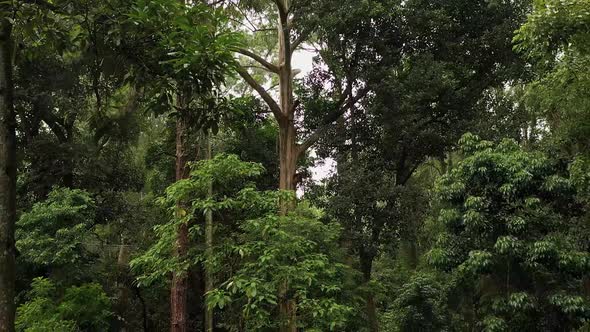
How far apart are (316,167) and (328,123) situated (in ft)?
3.65

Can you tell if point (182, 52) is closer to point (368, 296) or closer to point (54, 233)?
point (54, 233)

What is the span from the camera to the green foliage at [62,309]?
7676mm

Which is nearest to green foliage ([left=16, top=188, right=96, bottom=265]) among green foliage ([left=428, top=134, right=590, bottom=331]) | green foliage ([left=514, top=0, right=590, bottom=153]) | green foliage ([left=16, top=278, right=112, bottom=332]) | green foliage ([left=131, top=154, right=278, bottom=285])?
green foliage ([left=16, top=278, right=112, bottom=332])

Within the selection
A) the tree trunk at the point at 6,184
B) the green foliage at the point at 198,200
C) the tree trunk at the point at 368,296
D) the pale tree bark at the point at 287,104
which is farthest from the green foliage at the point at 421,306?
the tree trunk at the point at 6,184

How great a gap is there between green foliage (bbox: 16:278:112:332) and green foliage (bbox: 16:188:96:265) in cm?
43

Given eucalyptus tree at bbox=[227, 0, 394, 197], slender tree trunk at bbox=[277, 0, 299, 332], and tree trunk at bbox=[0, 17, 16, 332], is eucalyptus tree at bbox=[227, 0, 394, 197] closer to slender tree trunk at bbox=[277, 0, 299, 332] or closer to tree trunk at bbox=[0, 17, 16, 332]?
slender tree trunk at bbox=[277, 0, 299, 332]

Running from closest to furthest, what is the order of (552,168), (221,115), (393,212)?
(221,115)
(552,168)
(393,212)

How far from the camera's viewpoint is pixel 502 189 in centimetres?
772

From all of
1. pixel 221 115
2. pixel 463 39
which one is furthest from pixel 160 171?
pixel 221 115

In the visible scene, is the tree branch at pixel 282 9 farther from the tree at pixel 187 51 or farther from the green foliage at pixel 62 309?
the tree at pixel 187 51

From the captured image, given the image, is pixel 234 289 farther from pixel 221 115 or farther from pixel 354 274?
pixel 354 274

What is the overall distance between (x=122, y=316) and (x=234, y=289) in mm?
7305

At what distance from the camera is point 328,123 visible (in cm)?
1167

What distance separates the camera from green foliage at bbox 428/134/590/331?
7477mm
